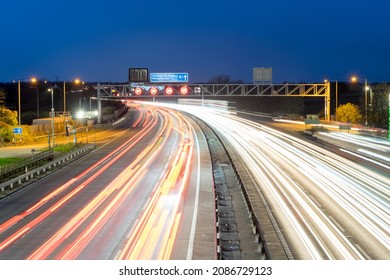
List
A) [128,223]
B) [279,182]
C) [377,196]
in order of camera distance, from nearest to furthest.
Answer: [128,223] < [377,196] < [279,182]

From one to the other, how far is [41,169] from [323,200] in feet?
74.4

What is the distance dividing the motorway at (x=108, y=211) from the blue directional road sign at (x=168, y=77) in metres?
42.0

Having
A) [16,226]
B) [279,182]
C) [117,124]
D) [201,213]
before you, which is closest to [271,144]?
[279,182]

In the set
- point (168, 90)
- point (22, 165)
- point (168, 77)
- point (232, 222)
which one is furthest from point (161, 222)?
point (168, 77)

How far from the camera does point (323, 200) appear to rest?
98.1 feet

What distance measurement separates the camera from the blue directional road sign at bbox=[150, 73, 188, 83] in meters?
95.1

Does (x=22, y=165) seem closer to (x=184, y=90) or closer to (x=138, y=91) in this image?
(x=138, y=91)

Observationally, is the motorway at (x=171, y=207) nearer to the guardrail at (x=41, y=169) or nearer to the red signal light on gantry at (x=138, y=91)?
the guardrail at (x=41, y=169)

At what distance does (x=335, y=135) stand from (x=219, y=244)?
51419mm

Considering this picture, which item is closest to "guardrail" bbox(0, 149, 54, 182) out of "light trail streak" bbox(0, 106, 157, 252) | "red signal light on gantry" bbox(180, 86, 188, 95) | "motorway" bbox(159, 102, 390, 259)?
"light trail streak" bbox(0, 106, 157, 252)

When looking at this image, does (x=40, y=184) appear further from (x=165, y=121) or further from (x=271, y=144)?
(x=165, y=121)

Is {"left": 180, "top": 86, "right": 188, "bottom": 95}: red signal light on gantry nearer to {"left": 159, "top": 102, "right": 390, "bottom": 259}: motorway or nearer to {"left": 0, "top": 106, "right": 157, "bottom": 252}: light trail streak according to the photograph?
{"left": 0, "top": 106, "right": 157, "bottom": 252}: light trail streak

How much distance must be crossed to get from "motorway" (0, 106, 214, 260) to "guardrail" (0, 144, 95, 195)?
1076mm

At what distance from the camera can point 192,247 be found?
21.3 m
